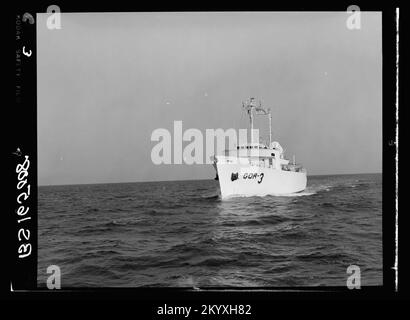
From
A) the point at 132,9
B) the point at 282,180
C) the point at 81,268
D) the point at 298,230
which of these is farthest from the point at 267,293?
the point at 282,180

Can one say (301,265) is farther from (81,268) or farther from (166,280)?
(81,268)

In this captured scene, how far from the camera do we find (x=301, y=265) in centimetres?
945

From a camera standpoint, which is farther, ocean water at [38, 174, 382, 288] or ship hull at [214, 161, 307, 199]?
ship hull at [214, 161, 307, 199]

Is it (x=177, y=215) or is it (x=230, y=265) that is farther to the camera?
(x=177, y=215)

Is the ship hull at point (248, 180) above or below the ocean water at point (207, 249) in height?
above

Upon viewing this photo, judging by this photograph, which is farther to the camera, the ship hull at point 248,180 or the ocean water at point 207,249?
the ship hull at point 248,180

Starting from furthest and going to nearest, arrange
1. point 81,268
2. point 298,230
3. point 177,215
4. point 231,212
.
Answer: point 231,212 → point 177,215 → point 298,230 → point 81,268

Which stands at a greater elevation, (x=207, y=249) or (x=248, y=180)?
(x=248, y=180)

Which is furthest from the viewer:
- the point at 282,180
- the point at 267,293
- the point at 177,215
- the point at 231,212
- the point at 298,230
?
the point at 282,180

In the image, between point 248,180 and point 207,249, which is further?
point 248,180

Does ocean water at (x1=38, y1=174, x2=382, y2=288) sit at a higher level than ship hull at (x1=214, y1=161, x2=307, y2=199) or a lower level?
lower
